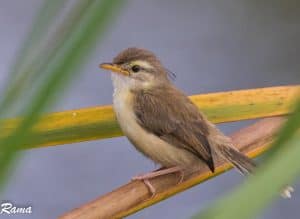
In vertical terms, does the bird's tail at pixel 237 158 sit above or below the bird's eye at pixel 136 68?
below

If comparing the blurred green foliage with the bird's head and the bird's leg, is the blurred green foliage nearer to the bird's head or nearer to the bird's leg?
the bird's leg

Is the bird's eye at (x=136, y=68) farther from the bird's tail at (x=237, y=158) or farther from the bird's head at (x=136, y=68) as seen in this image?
the bird's tail at (x=237, y=158)

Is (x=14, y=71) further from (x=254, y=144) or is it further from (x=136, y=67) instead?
(x=136, y=67)

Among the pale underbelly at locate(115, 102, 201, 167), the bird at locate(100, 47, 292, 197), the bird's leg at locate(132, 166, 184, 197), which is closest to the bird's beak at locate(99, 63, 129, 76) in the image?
the bird at locate(100, 47, 292, 197)

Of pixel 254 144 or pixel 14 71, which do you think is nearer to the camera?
pixel 14 71

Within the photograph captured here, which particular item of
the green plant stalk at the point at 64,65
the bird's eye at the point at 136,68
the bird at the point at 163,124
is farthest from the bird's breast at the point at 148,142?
the green plant stalk at the point at 64,65

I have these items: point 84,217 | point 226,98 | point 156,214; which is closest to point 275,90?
point 226,98
